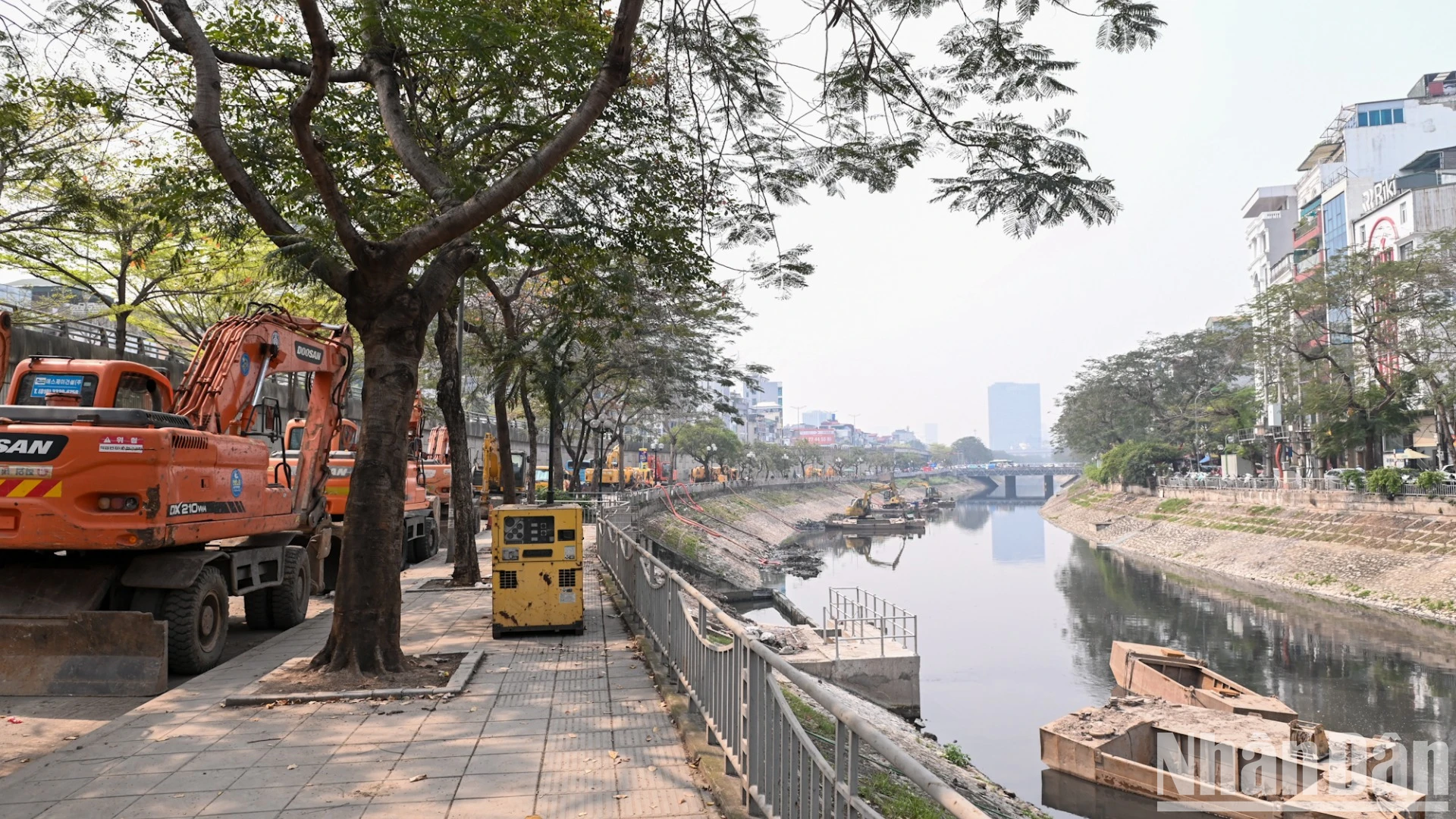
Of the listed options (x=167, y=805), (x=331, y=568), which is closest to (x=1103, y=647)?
(x=331, y=568)

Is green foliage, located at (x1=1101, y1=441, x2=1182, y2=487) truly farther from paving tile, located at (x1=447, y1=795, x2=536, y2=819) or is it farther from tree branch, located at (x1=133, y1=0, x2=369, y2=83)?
paving tile, located at (x1=447, y1=795, x2=536, y2=819)

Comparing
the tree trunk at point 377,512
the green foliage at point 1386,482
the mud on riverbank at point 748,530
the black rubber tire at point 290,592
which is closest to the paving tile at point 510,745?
the tree trunk at point 377,512

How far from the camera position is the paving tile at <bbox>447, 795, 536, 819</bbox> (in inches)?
206

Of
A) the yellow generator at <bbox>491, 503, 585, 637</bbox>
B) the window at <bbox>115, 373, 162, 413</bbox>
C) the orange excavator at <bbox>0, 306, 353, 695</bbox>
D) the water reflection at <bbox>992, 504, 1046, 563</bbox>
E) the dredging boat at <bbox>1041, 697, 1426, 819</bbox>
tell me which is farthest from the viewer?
the water reflection at <bbox>992, 504, 1046, 563</bbox>

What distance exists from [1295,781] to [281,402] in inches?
1151

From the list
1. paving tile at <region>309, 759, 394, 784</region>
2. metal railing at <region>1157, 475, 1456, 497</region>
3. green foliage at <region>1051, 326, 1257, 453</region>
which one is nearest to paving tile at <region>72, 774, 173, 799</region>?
paving tile at <region>309, 759, 394, 784</region>

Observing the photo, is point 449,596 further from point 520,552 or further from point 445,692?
point 445,692

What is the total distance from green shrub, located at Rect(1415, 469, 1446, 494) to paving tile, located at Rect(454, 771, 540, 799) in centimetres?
3528

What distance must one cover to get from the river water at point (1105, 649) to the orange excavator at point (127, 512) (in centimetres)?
1260

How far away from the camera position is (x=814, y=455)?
133m

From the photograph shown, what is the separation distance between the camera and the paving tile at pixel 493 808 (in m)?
5.23

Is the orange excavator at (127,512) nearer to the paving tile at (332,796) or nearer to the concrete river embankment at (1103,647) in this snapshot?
the paving tile at (332,796)

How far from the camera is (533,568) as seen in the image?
11281 mm

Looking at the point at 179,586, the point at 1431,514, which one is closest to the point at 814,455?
the point at 1431,514
